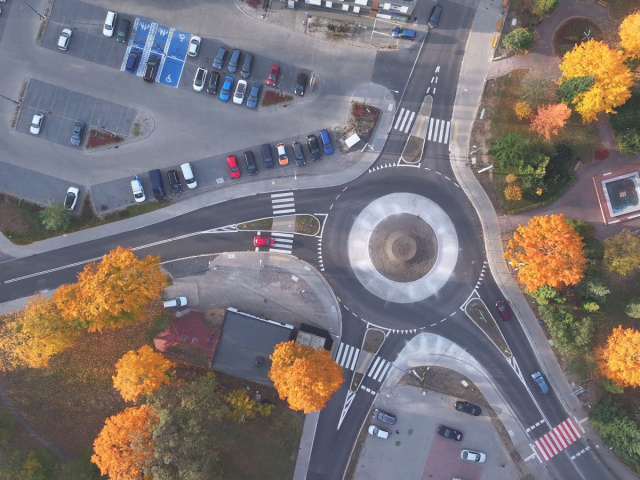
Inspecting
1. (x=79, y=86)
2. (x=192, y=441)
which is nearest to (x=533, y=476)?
(x=192, y=441)

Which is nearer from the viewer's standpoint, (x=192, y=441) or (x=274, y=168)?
(x=192, y=441)

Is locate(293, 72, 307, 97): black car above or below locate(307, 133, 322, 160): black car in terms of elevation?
above

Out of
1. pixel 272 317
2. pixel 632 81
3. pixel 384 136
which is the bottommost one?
pixel 272 317

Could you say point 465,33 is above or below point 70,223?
above

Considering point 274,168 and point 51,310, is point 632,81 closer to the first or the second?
point 274,168

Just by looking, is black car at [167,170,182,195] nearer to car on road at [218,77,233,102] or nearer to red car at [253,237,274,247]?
car on road at [218,77,233,102]

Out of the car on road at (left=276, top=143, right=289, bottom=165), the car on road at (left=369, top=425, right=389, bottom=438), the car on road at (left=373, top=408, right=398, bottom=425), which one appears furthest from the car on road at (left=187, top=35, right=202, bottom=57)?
the car on road at (left=369, top=425, right=389, bottom=438)

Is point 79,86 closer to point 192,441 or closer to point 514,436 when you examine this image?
point 192,441
